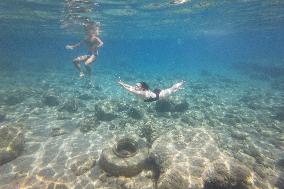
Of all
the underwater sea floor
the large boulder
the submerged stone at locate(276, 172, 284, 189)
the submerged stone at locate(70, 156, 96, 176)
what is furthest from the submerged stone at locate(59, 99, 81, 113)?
the submerged stone at locate(276, 172, 284, 189)

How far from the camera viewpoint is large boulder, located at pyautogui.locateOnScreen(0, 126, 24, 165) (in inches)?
370

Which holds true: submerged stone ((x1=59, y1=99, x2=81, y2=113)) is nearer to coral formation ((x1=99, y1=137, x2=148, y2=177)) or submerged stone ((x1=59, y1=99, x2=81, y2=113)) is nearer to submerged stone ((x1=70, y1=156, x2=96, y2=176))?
submerged stone ((x1=70, y1=156, x2=96, y2=176))

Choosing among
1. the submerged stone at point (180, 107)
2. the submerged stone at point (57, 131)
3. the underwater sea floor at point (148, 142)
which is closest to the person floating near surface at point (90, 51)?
the underwater sea floor at point (148, 142)

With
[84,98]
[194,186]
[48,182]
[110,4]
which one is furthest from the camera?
[110,4]

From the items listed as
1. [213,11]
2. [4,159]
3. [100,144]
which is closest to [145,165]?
[100,144]

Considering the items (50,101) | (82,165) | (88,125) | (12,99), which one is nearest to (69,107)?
(50,101)

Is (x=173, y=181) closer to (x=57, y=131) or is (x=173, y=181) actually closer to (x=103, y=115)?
(x=57, y=131)

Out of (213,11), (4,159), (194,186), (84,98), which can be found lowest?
(84,98)

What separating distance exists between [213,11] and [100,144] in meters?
25.8

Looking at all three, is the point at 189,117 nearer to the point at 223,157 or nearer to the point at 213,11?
the point at 223,157

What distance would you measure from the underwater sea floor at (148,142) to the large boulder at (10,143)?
4 cm

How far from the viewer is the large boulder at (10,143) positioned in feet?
30.8

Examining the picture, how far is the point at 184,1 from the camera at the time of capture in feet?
79.0

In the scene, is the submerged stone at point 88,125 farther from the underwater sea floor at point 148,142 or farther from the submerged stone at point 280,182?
the submerged stone at point 280,182
